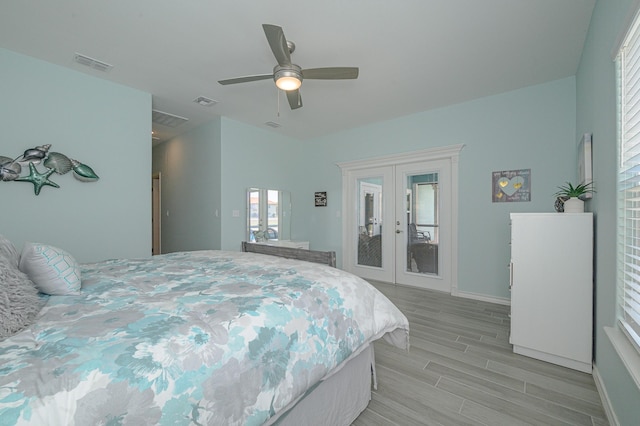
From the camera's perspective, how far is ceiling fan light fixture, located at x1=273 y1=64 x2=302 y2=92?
6.97 ft

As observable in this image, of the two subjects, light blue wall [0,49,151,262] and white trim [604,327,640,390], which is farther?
light blue wall [0,49,151,262]

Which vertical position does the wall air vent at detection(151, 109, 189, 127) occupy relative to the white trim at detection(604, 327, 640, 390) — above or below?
above

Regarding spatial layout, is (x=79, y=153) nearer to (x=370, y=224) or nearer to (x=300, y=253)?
(x=300, y=253)

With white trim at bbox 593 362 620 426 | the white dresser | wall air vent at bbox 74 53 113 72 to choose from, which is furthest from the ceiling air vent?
white trim at bbox 593 362 620 426

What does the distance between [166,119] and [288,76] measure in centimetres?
311

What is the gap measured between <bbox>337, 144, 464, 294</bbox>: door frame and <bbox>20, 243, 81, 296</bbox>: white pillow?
3928 millimetres

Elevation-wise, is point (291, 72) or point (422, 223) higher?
point (291, 72)

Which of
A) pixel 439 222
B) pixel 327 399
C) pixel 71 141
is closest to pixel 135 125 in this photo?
pixel 71 141

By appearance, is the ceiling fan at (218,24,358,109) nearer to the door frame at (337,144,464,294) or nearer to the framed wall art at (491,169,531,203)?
the door frame at (337,144,464,294)

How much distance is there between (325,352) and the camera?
115 centimetres

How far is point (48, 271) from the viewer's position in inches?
46.1

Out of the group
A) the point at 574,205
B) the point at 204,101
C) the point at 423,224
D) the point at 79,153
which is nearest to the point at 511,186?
the point at 423,224

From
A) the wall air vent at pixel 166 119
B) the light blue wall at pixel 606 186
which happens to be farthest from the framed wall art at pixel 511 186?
the wall air vent at pixel 166 119

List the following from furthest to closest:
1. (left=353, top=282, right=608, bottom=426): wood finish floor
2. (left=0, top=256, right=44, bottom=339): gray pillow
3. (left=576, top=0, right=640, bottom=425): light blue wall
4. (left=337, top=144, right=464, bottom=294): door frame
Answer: (left=337, top=144, right=464, bottom=294): door frame
(left=353, top=282, right=608, bottom=426): wood finish floor
(left=576, top=0, right=640, bottom=425): light blue wall
(left=0, top=256, right=44, bottom=339): gray pillow
